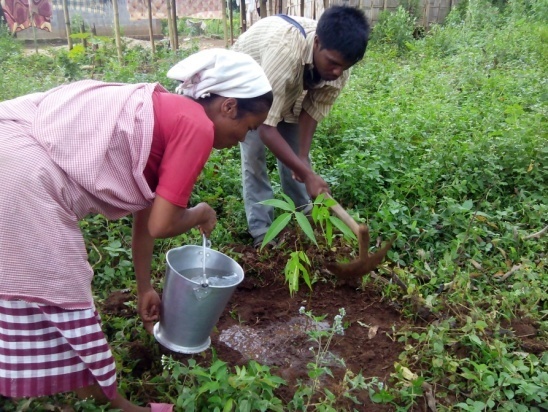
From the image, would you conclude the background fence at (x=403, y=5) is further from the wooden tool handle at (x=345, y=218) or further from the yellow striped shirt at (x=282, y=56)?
the wooden tool handle at (x=345, y=218)

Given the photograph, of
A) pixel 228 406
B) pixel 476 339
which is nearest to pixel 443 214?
pixel 476 339

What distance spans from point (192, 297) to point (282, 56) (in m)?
1.34

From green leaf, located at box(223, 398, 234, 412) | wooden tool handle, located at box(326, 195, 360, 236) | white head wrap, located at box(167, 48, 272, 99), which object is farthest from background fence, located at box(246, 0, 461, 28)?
green leaf, located at box(223, 398, 234, 412)

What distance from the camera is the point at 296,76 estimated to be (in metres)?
2.72

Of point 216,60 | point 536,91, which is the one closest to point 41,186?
point 216,60

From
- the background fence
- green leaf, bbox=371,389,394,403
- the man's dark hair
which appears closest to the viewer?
green leaf, bbox=371,389,394,403

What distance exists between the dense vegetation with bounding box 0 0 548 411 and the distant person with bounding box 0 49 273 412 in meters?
0.30

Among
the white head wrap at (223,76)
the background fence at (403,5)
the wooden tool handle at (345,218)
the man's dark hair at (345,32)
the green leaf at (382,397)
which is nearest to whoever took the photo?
the white head wrap at (223,76)

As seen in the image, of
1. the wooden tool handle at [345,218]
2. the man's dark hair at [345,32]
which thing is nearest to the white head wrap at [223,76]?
the man's dark hair at [345,32]

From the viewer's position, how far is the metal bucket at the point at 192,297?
1.83 meters

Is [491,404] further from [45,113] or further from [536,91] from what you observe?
[536,91]

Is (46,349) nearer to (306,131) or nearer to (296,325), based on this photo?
(296,325)

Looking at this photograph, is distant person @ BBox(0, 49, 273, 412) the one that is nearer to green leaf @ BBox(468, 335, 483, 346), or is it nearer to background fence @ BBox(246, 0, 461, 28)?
green leaf @ BBox(468, 335, 483, 346)

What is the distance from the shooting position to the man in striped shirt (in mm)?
2514
